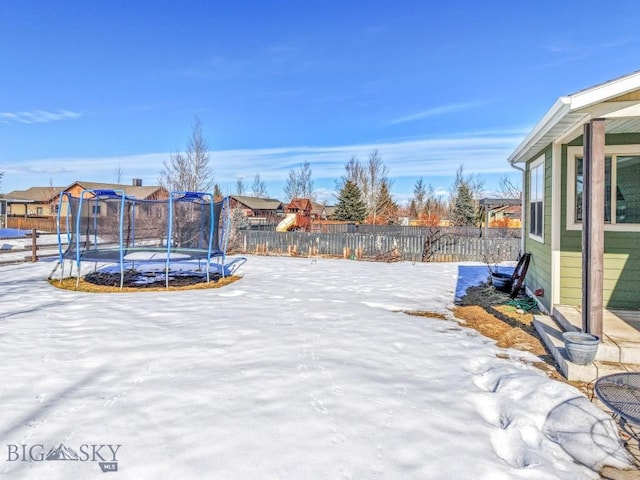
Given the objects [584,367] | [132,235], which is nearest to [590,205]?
[584,367]

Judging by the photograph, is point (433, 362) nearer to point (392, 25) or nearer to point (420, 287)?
point (420, 287)

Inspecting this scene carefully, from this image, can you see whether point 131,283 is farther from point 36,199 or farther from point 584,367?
point 36,199

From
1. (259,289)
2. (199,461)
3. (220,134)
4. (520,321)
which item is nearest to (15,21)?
(259,289)

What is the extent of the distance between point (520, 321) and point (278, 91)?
16644 mm

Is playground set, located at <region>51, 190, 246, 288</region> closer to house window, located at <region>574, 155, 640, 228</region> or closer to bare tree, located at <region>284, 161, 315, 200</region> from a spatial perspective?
house window, located at <region>574, 155, 640, 228</region>

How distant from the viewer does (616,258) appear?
4.55 metres

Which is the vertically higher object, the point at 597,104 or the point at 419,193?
the point at 419,193

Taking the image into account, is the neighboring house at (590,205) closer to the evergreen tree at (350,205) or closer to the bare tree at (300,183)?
the evergreen tree at (350,205)

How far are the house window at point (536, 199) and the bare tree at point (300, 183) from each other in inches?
1387

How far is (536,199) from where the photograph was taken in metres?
6.13

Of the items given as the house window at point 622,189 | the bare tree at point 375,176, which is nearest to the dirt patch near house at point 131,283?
the house window at point 622,189

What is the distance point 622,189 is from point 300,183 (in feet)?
125

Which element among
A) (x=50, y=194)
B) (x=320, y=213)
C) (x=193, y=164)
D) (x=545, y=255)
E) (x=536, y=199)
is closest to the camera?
(x=545, y=255)

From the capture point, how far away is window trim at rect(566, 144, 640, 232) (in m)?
4.43
